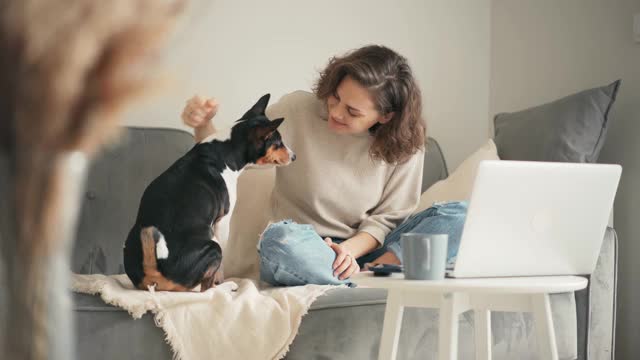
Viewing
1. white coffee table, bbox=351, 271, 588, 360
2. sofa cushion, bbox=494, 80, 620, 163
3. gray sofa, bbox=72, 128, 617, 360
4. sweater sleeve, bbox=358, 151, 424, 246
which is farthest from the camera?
sofa cushion, bbox=494, 80, 620, 163

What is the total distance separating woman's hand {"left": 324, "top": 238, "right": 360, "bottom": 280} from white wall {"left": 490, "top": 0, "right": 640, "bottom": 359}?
3.67ft

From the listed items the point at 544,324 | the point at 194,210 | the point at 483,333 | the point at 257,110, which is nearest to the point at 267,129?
the point at 257,110

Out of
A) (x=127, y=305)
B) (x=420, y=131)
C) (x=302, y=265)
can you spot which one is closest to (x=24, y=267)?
(x=127, y=305)

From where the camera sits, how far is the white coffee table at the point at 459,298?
138cm

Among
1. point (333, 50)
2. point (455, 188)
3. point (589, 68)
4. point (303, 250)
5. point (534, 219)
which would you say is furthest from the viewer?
point (333, 50)

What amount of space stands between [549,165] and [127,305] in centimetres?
90

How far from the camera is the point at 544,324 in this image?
5.24 feet

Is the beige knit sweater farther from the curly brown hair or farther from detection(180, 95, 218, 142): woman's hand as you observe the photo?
detection(180, 95, 218, 142): woman's hand

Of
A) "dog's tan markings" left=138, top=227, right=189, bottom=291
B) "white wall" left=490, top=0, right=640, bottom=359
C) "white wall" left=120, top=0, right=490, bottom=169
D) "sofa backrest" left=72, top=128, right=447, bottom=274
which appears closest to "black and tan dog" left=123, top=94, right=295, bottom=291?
"dog's tan markings" left=138, top=227, right=189, bottom=291

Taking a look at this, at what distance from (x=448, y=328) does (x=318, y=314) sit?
1.42 ft

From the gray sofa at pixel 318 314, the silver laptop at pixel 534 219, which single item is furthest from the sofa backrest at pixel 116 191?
the silver laptop at pixel 534 219

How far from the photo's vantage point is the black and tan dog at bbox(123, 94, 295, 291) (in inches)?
71.5

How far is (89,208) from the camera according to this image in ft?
8.06

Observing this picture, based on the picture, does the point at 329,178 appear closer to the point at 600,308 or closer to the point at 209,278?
the point at 209,278
